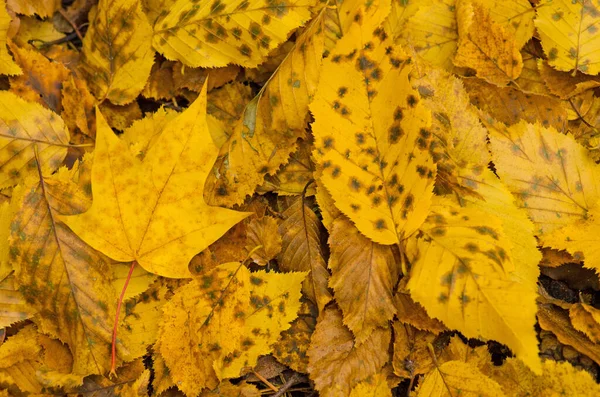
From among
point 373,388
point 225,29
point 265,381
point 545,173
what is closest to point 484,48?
point 545,173

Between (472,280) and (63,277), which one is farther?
(63,277)

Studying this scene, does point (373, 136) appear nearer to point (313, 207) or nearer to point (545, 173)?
point (313, 207)

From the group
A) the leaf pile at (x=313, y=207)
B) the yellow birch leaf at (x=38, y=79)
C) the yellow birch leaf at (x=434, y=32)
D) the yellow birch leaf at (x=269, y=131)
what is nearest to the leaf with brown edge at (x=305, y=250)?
the leaf pile at (x=313, y=207)

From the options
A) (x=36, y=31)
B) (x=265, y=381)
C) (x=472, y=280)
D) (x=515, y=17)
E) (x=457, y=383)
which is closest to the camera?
(x=472, y=280)

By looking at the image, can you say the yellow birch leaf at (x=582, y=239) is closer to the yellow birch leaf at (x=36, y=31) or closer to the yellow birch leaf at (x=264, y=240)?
the yellow birch leaf at (x=264, y=240)

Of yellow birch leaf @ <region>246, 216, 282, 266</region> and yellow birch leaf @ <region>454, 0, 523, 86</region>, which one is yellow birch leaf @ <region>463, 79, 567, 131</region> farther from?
yellow birch leaf @ <region>246, 216, 282, 266</region>

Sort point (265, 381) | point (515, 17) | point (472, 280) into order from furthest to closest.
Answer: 1. point (515, 17)
2. point (265, 381)
3. point (472, 280)

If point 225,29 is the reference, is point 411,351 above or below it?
below

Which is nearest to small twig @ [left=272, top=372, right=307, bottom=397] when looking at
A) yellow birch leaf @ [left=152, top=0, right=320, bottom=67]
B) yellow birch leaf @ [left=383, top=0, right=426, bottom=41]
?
yellow birch leaf @ [left=152, top=0, right=320, bottom=67]
